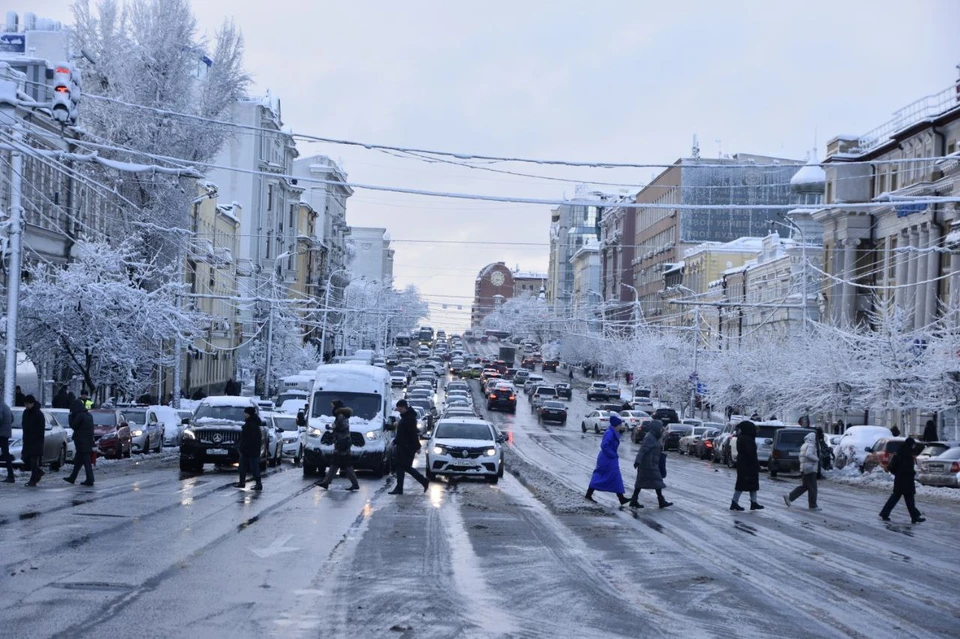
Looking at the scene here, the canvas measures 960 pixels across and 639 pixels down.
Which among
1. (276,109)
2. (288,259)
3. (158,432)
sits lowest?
(158,432)

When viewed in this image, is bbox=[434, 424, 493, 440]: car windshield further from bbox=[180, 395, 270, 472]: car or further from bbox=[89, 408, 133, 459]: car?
bbox=[89, 408, 133, 459]: car

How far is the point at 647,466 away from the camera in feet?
80.7

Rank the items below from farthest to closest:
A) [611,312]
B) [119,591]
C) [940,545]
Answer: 1. [611,312]
2. [940,545]
3. [119,591]

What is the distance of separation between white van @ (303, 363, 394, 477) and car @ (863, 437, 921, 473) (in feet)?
51.4

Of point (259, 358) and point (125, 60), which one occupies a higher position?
point (125, 60)

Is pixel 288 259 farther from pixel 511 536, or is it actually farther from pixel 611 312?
pixel 511 536

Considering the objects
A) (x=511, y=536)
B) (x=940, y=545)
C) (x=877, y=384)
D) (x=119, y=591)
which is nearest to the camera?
(x=119, y=591)

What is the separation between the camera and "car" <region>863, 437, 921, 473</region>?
4034 cm

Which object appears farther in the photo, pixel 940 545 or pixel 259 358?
pixel 259 358

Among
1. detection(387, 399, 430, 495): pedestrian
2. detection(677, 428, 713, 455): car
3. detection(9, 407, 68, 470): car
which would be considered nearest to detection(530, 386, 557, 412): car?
detection(677, 428, 713, 455): car

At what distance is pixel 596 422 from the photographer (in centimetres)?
7500

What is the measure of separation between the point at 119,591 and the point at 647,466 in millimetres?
14113

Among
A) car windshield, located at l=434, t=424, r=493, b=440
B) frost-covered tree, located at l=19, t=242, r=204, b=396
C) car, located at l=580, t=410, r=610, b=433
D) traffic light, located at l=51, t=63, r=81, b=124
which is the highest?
traffic light, located at l=51, t=63, r=81, b=124

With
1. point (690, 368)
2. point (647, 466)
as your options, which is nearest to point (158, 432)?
point (647, 466)
